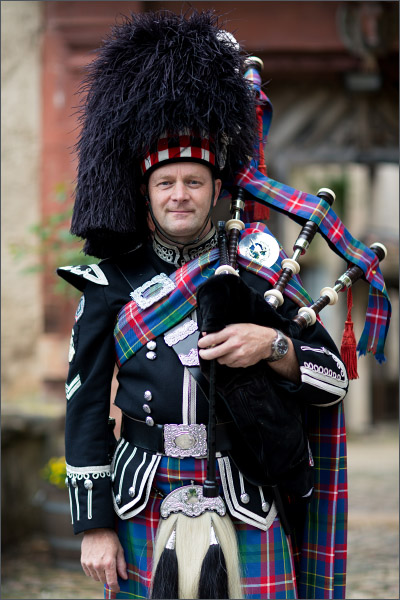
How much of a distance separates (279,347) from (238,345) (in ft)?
0.41

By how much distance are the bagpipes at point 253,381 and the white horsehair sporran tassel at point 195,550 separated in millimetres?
150

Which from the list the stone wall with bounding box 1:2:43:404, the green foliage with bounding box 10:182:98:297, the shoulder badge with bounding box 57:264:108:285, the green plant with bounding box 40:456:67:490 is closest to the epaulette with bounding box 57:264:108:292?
the shoulder badge with bounding box 57:264:108:285

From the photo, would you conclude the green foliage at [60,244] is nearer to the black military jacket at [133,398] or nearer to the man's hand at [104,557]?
the black military jacket at [133,398]

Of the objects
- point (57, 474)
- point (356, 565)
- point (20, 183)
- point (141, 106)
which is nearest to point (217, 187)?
point (141, 106)

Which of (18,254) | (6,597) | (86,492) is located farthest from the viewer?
(18,254)

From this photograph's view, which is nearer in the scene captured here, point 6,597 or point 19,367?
point 6,597

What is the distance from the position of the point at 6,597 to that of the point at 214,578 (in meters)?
2.44

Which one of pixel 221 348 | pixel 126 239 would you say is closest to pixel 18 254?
pixel 126 239

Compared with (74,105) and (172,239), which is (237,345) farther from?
(74,105)

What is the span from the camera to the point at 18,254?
16.5 feet

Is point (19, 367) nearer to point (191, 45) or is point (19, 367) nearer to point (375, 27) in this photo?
point (375, 27)

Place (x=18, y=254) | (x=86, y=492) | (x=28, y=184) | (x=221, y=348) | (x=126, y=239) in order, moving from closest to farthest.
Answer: (x=221, y=348), (x=86, y=492), (x=126, y=239), (x=18, y=254), (x=28, y=184)

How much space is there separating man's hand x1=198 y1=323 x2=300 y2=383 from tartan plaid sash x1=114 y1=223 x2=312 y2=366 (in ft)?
0.74

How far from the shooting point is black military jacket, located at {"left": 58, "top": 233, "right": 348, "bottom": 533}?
212 centimetres
